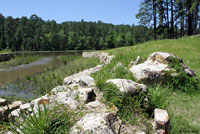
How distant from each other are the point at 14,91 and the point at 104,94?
8.73m

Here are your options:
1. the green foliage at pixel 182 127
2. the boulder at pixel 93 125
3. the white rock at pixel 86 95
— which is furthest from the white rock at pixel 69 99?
the green foliage at pixel 182 127

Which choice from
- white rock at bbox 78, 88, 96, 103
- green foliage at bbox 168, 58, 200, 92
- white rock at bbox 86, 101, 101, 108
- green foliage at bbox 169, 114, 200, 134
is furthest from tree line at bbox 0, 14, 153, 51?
white rock at bbox 86, 101, 101, 108

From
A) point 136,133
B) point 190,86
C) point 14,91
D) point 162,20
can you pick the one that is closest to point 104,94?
point 136,133

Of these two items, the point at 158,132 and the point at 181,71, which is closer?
the point at 158,132

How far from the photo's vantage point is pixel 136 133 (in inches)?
107

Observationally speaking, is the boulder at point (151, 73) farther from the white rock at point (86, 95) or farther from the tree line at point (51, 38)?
the tree line at point (51, 38)

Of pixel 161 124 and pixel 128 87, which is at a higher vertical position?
pixel 128 87

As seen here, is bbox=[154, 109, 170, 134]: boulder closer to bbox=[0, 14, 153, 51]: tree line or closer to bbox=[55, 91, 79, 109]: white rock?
bbox=[55, 91, 79, 109]: white rock

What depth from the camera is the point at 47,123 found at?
8.00 ft

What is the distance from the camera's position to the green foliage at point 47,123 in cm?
235

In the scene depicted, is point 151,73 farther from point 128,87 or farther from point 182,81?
point 128,87

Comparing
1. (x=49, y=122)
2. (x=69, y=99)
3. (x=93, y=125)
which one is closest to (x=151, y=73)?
(x=69, y=99)

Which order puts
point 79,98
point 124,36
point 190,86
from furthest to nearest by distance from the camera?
point 124,36 < point 190,86 < point 79,98

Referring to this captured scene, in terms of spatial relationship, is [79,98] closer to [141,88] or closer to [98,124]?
[98,124]
